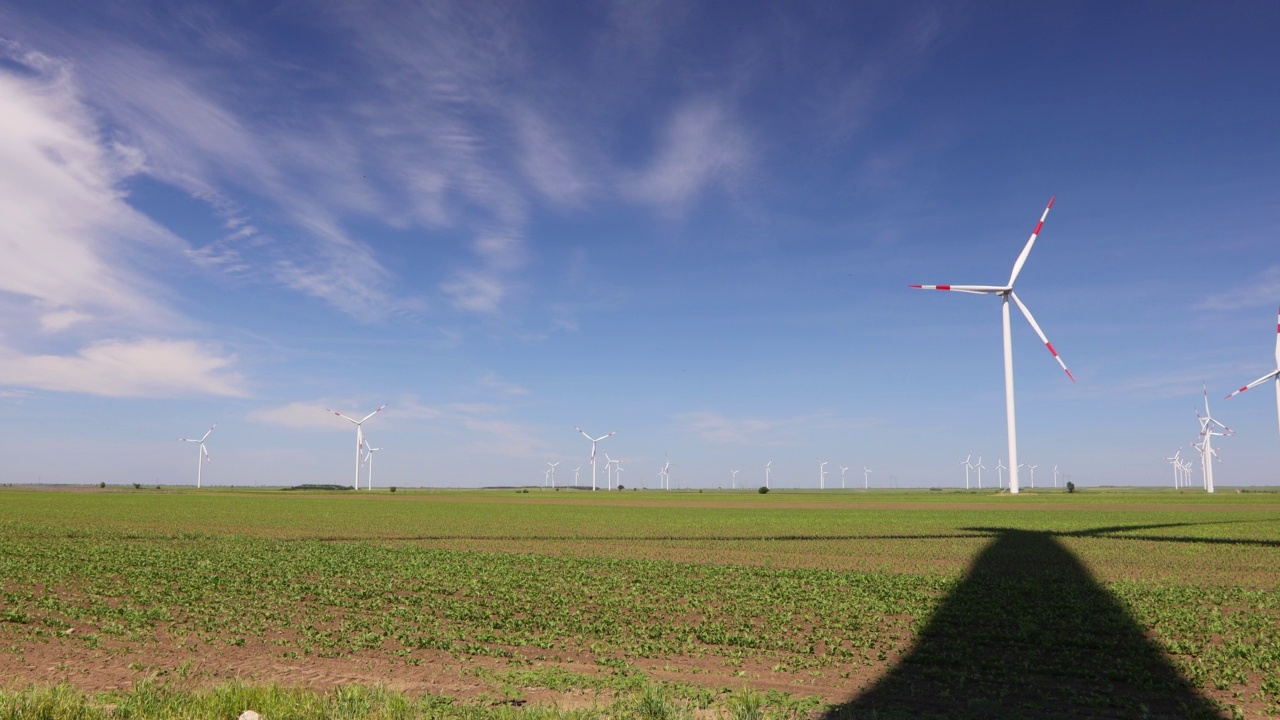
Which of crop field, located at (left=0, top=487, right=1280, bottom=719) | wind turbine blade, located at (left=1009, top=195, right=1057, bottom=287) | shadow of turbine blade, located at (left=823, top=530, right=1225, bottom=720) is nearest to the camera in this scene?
shadow of turbine blade, located at (left=823, top=530, right=1225, bottom=720)

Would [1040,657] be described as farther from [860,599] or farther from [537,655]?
[537,655]

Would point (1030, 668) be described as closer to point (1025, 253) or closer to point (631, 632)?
point (631, 632)

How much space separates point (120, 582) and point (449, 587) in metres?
10.2

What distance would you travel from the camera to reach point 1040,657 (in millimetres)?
15938

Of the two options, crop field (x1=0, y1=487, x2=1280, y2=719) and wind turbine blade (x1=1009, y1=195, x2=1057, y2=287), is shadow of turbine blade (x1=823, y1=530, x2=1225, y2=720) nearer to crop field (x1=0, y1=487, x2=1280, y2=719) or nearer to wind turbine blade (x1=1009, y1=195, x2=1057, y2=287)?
crop field (x1=0, y1=487, x2=1280, y2=719)

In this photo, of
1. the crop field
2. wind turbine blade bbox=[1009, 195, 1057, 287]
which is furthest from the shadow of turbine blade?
wind turbine blade bbox=[1009, 195, 1057, 287]

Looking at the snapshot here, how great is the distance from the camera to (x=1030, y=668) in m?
15.1

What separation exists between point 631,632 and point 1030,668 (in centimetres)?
832

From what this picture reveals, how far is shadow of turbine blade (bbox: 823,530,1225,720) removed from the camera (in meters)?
12.8

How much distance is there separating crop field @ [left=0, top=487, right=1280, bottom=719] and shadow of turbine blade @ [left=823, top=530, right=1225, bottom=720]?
0.07m

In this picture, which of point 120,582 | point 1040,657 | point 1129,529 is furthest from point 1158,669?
point 1129,529

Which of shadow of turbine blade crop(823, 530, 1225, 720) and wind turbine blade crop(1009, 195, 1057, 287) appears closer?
shadow of turbine blade crop(823, 530, 1225, 720)

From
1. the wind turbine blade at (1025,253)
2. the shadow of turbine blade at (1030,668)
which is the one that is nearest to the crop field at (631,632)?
the shadow of turbine blade at (1030,668)

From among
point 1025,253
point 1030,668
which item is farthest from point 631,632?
point 1025,253
